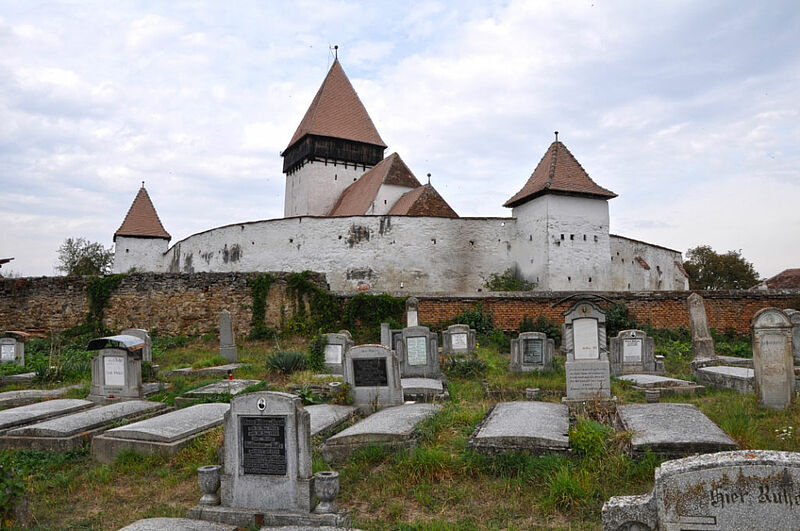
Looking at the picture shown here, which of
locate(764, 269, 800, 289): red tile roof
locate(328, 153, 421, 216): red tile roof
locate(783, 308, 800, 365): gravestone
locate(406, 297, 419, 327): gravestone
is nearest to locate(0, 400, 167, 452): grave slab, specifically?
locate(406, 297, 419, 327): gravestone

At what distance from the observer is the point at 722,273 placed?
149ft

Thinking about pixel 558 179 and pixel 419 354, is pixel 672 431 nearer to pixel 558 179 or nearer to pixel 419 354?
pixel 419 354

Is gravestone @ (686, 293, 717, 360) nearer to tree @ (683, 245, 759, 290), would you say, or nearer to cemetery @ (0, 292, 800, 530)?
cemetery @ (0, 292, 800, 530)

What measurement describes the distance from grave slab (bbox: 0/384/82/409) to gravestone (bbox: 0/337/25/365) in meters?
4.39

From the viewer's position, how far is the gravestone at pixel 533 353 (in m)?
12.3

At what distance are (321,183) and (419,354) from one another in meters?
26.5

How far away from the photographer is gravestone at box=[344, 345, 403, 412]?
8.90m

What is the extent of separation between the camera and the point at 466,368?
1219 centimetres

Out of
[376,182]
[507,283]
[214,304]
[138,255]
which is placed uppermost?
[376,182]

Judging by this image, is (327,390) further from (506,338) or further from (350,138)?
(350,138)

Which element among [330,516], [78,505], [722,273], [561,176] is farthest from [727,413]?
[722,273]

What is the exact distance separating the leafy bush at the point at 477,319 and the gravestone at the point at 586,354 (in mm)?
8688

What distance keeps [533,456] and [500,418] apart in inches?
50.3

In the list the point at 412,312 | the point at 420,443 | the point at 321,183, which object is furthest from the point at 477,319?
the point at 321,183
